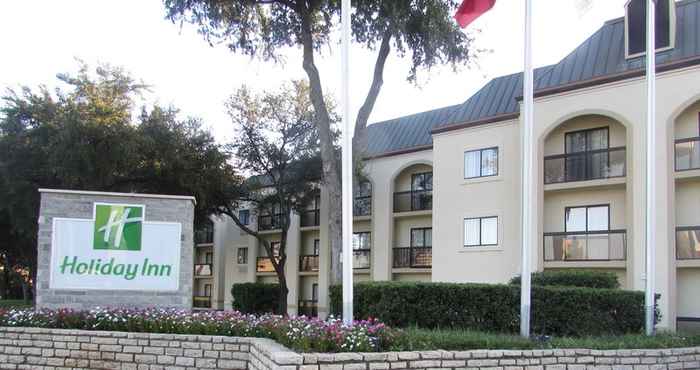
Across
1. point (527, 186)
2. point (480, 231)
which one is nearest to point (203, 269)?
point (480, 231)

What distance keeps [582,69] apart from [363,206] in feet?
45.1

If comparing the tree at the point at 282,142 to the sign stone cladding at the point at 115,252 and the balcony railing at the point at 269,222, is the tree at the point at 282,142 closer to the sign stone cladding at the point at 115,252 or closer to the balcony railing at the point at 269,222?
the balcony railing at the point at 269,222

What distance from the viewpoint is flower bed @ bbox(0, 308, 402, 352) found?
370 inches

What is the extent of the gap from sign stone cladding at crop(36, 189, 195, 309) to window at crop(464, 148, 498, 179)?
14417 millimetres

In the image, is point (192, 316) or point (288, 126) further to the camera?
point (288, 126)

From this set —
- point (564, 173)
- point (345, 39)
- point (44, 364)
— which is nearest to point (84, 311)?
point (44, 364)

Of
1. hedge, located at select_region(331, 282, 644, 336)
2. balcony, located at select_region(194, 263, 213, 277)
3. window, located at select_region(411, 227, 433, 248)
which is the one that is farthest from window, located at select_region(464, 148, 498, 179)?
balcony, located at select_region(194, 263, 213, 277)

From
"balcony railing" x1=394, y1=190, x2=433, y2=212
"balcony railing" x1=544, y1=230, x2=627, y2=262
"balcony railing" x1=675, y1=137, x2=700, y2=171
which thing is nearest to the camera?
"balcony railing" x1=675, y1=137, x2=700, y2=171

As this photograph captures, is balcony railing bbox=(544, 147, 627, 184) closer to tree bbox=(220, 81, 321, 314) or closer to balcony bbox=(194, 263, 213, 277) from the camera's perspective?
tree bbox=(220, 81, 321, 314)

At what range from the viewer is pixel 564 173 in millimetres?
24672

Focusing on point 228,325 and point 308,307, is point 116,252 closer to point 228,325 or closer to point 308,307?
point 228,325

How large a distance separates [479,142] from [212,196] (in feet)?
42.0

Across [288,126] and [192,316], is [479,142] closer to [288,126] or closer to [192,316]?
[288,126]

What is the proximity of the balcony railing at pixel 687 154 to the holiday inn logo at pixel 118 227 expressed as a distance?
51.4ft
